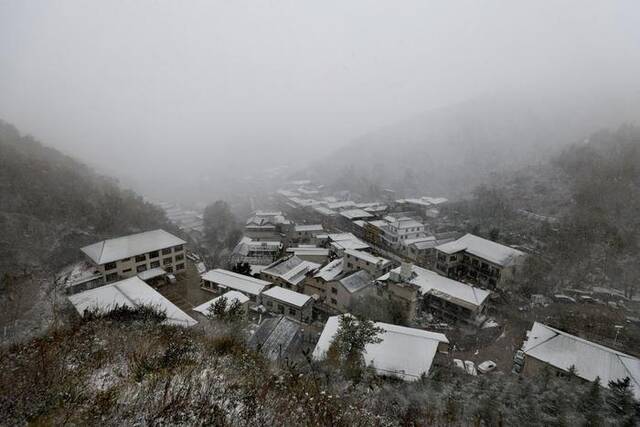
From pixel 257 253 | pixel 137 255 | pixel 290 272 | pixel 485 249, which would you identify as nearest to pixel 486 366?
pixel 485 249

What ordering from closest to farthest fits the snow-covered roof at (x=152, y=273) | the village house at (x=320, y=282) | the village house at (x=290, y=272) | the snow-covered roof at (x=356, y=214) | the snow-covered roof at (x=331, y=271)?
the snow-covered roof at (x=152, y=273) < the village house at (x=320, y=282) < the snow-covered roof at (x=331, y=271) < the village house at (x=290, y=272) < the snow-covered roof at (x=356, y=214)

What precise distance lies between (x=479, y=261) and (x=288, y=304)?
46.8ft

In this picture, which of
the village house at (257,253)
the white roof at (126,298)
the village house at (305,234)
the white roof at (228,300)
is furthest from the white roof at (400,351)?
the village house at (305,234)

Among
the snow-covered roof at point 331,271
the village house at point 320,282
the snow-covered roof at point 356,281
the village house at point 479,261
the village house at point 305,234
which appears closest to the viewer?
the snow-covered roof at point 356,281

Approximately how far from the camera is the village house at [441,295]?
17.4 metres

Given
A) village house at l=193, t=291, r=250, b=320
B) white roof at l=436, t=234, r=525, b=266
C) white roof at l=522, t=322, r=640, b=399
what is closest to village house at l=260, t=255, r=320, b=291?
village house at l=193, t=291, r=250, b=320

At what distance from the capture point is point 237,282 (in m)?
19.7

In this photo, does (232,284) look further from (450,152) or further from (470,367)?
(450,152)

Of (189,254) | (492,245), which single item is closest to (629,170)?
(492,245)

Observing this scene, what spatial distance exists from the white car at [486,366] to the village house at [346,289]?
6.85 m

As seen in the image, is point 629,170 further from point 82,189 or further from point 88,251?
point 82,189

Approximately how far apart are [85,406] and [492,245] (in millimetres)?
25000

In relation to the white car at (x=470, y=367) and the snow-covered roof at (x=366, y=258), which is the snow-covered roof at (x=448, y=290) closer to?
the snow-covered roof at (x=366, y=258)

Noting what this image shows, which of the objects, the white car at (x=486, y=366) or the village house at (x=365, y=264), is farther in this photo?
the village house at (x=365, y=264)
